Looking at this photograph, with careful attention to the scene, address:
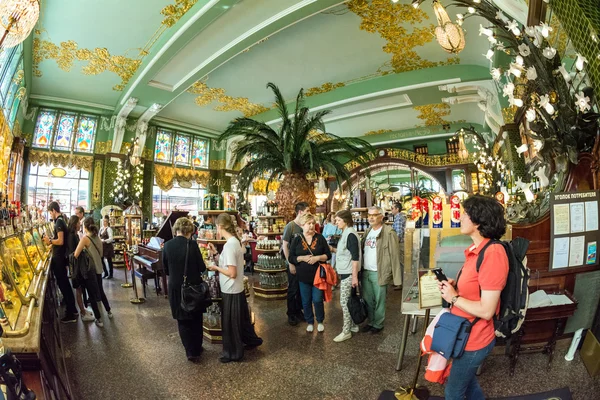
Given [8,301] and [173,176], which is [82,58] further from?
[8,301]

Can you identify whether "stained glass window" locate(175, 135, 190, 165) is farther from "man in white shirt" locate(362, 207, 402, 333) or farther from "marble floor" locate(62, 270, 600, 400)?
"man in white shirt" locate(362, 207, 402, 333)

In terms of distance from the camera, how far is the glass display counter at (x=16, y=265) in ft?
6.24

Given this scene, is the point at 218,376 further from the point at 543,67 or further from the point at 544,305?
the point at 543,67

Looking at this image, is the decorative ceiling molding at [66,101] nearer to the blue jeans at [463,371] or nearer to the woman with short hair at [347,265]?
the woman with short hair at [347,265]

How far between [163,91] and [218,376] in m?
9.00

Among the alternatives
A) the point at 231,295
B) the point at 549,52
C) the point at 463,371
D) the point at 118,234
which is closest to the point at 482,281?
the point at 463,371

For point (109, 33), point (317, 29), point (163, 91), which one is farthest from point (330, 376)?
point (163, 91)

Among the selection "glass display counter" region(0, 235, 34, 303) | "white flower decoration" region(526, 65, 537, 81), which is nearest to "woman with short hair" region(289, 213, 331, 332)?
"glass display counter" region(0, 235, 34, 303)

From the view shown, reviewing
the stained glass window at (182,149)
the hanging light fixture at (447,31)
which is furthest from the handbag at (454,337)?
the stained glass window at (182,149)

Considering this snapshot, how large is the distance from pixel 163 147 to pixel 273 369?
12919mm

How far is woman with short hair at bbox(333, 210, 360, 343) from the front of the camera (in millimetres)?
3533

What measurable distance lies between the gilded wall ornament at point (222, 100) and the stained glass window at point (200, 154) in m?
3.42

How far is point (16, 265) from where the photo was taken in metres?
2.33

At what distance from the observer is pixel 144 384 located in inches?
103
